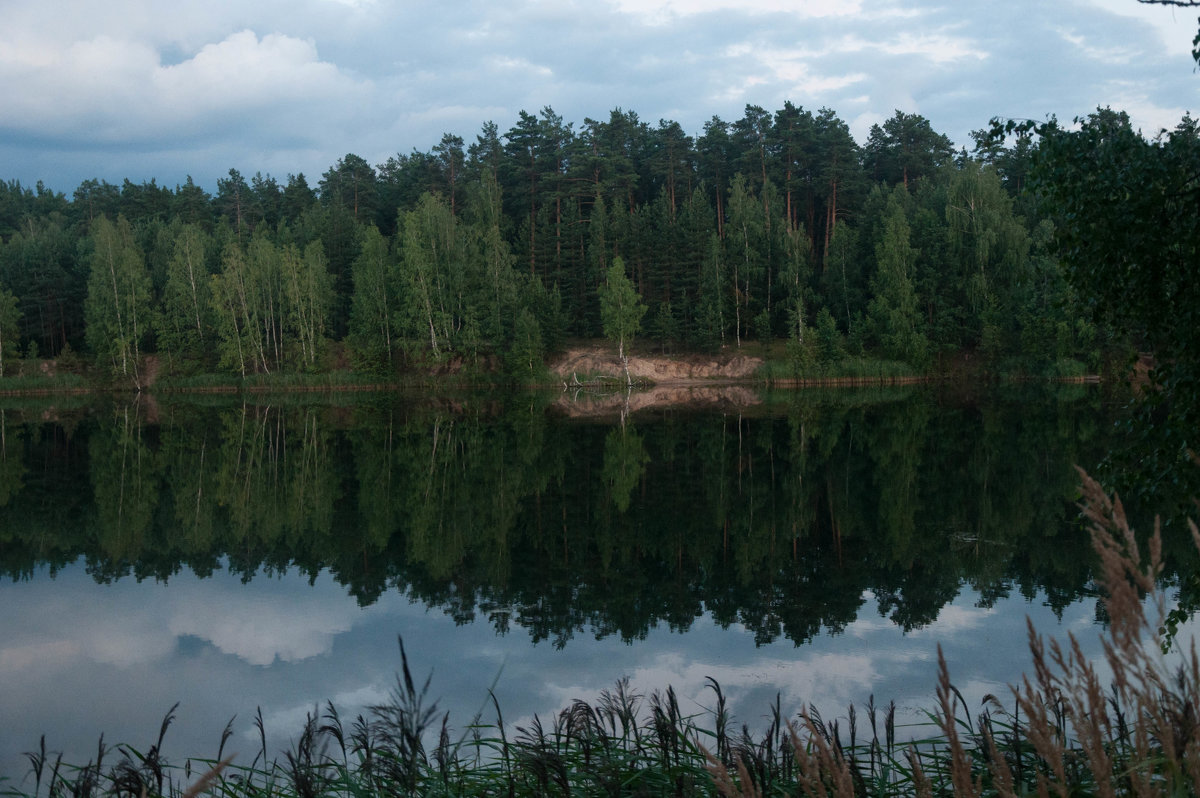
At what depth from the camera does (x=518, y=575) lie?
502 inches

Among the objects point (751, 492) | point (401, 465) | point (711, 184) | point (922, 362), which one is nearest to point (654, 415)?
point (401, 465)

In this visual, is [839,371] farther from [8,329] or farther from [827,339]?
[8,329]

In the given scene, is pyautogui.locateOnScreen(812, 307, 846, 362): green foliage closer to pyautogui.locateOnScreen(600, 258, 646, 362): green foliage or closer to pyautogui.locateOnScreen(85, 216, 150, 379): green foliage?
pyautogui.locateOnScreen(600, 258, 646, 362): green foliage

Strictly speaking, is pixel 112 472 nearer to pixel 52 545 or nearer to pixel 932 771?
pixel 52 545

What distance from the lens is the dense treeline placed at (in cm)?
6134

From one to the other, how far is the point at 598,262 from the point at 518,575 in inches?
2281

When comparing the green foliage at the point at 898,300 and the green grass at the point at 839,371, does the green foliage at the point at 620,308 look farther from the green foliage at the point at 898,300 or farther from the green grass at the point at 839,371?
the green foliage at the point at 898,300

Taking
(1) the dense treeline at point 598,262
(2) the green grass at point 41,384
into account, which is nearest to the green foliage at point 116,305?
(1) the dense treeline at point 598,262

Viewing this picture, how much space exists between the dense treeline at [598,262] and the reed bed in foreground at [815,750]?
177 feet

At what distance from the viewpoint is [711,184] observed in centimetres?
8100

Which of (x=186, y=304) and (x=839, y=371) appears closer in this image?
(x=839, y=371)

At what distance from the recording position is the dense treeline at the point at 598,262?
61.3 meters

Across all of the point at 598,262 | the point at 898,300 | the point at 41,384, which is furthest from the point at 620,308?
the point at 41,384

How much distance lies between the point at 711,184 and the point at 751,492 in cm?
6619
